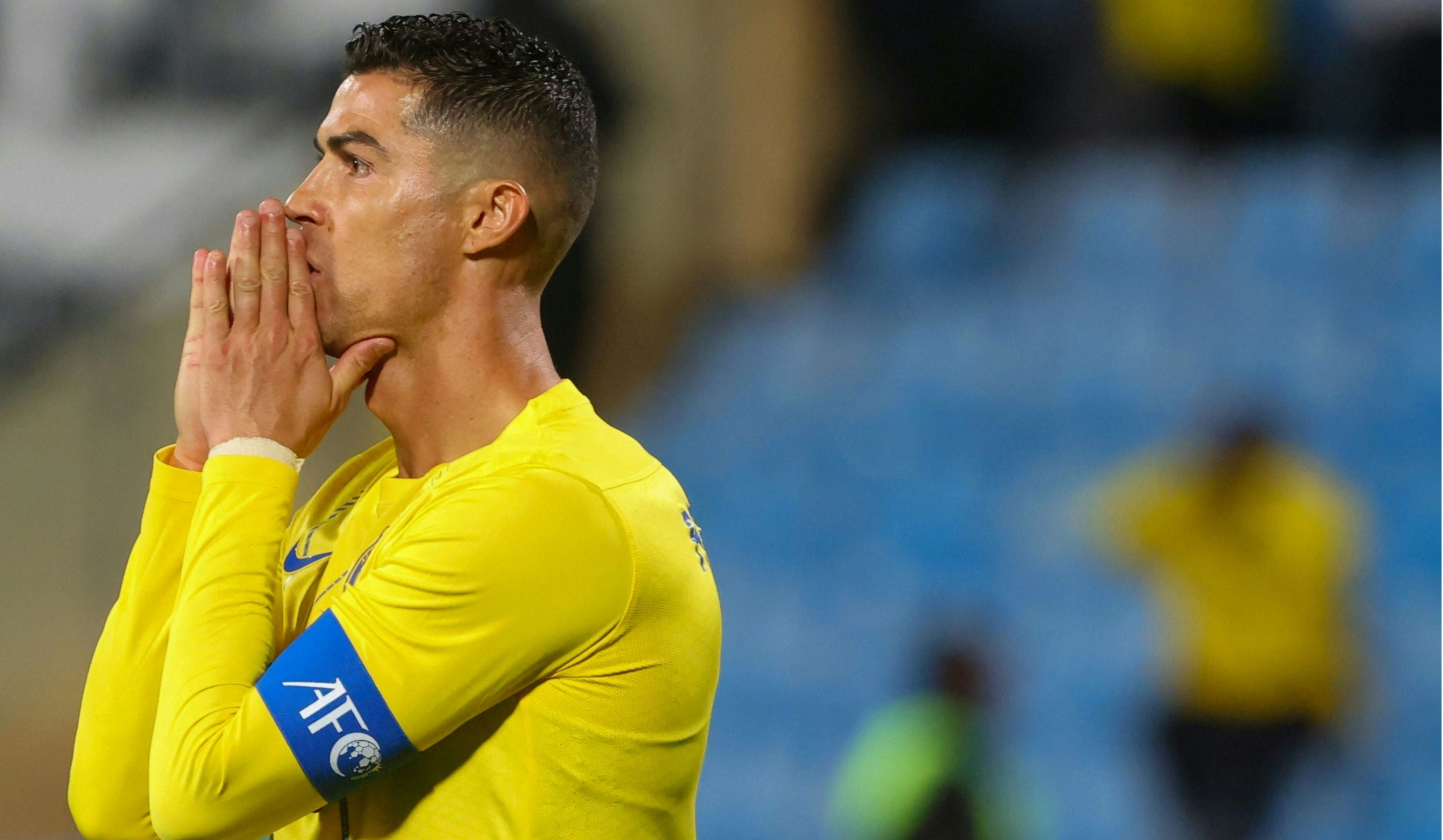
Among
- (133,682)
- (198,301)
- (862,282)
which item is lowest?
(862,282)

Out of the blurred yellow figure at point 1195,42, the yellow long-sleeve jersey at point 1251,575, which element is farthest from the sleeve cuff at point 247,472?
the blurred yellow figure at point 1195,42

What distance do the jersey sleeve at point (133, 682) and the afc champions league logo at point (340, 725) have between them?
0.86 feet

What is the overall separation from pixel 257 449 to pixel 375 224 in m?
0.28

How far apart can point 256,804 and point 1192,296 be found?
3476 millimetres

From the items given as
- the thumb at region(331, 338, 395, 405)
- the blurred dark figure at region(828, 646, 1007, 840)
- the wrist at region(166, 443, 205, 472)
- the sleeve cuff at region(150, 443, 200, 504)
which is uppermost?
the thumb at region(331, 338, 395, 405)

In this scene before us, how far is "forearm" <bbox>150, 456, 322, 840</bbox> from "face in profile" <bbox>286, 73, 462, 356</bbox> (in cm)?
23

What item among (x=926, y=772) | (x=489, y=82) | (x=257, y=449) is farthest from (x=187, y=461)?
(x=926, y=772)

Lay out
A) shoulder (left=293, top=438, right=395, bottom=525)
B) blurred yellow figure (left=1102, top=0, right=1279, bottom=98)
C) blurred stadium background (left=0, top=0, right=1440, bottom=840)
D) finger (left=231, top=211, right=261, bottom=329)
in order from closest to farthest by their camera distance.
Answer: finger (left=231, top=211, right=261, bottom=329), shoulder (left=293, top=438, right=395, bottom=525), blurred stadium background (left=0, top=0, right=1440, bottom=840), blurred yellow figure (left=1102, top=0, right=1279, bottom=98)

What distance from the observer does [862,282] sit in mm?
4230

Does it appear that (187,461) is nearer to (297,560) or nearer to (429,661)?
(297,560)

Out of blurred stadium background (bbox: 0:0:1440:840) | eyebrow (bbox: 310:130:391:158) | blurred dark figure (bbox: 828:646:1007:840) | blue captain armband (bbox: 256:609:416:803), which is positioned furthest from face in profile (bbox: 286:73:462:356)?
blurred dark figure (bbox: 828:646:1007:840)

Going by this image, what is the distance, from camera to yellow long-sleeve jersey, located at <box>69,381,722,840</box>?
124 centimetres

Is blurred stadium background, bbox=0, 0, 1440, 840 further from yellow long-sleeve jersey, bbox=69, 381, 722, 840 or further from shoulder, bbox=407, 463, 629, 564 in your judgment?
shoulder, bbox=407, 463, 629, 564

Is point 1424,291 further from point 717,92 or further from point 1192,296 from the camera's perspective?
point 717,92
